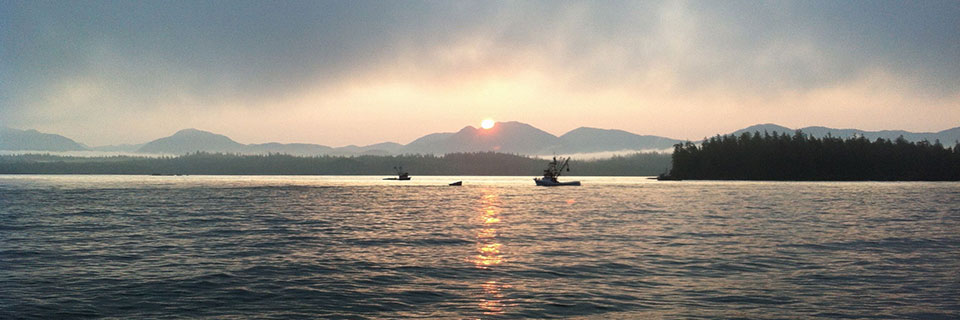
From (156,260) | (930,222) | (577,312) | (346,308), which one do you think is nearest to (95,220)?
(156,260)

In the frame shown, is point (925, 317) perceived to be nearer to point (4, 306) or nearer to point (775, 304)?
point (775, 304)

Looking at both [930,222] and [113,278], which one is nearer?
A: [113,278]

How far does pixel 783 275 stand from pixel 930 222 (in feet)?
166

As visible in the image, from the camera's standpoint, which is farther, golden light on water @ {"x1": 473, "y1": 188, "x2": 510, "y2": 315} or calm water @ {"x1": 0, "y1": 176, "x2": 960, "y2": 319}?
golden light on water @ {"x1": 473, "y1": 188, "x2": 510, "y2": 315}

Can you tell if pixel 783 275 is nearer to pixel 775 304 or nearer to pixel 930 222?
pixel 775 304

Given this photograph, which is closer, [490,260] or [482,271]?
[482,271]

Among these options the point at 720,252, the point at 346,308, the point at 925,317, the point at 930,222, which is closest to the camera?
the point at 925,317

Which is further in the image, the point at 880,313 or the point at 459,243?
the point at 459,243

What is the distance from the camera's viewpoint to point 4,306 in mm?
27109

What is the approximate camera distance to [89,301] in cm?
2806

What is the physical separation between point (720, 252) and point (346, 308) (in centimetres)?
2749

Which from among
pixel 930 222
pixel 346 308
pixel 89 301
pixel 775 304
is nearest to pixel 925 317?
pixel 775 304

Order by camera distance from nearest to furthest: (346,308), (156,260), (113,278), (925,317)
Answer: (925,317) < (346,308) < (113,278) < (156,260)

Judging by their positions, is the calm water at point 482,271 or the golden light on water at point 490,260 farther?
the golden light on water at point 490,260
